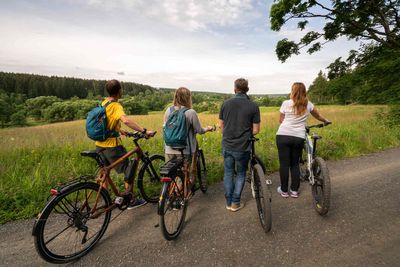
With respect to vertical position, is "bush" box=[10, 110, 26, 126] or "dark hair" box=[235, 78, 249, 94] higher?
"dark hair" box=[235, 78, 249, 94]

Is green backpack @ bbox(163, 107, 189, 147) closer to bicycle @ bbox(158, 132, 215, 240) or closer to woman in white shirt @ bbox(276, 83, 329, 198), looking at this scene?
bicycle @ bbox(158, 132, 215, 240)

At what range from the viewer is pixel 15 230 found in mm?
2893

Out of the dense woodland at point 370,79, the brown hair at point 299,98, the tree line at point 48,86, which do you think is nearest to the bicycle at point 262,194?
the brown hair at point 299,98

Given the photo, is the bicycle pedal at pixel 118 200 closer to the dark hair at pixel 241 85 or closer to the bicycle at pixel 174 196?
the bicycle at pixel 174 196

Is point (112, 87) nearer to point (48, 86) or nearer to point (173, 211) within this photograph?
point (173, 211)

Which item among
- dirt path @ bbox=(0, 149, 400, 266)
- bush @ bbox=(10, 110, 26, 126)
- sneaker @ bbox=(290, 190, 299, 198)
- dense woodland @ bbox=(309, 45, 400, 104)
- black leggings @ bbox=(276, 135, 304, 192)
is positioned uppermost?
dense woodland @ bbox=(309, 45, 400, 104)

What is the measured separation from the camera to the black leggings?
11.1 feet

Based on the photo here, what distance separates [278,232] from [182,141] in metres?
1.77

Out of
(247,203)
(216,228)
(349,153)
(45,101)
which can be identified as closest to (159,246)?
(216,228)

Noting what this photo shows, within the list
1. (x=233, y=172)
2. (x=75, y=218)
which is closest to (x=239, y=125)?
(x=233, y=172)

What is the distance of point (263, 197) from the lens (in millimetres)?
2742

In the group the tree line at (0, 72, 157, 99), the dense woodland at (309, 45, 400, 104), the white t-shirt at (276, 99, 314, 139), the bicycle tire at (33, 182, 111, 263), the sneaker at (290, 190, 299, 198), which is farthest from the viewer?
the tree line at (0, 72, 157, 99)

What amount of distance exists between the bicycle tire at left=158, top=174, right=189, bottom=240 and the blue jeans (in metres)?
0.76

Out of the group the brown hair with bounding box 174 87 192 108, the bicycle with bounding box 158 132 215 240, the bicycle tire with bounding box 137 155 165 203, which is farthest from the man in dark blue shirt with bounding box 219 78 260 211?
the bicycle tire with bounding box 137 155 165 203
